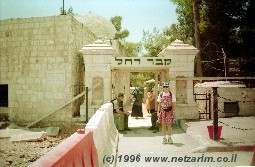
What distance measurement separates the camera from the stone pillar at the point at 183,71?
37.7 ft

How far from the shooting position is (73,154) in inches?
123

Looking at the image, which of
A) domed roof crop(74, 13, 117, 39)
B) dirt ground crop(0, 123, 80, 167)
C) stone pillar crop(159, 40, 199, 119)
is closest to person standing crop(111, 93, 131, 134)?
dirt ground crop(0, 123, 80, 167)

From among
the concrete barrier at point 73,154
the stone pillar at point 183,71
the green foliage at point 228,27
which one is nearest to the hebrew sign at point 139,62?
the stone pillar at point 183,71

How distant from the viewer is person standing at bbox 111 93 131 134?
32.5 feet

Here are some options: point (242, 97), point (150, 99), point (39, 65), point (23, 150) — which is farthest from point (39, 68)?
point (242, 97)

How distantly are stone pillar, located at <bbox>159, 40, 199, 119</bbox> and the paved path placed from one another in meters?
1.06

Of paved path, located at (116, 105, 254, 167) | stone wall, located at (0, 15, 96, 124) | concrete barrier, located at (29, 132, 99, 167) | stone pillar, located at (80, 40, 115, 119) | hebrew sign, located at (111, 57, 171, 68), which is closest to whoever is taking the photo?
concrete barrier, located at (29, 132, 99, 167)

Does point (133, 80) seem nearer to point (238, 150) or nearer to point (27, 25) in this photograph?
point (27, 25)

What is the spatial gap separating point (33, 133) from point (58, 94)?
2.07 metres

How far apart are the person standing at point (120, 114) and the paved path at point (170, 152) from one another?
375mm

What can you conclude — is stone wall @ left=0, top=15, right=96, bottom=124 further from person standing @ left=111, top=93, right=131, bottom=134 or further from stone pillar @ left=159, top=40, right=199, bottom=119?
stone pillar @ left=159, top=40, right=199, bottom=119

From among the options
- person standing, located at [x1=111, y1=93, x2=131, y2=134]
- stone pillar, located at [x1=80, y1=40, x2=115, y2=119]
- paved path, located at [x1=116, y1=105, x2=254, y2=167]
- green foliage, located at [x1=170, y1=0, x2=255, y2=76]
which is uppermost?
green foliage, located at [x1=170, y1=0, x2=255, y2=76]

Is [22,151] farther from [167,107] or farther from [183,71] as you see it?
[183,71]

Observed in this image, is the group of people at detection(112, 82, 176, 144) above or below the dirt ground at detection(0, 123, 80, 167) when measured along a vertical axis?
above
